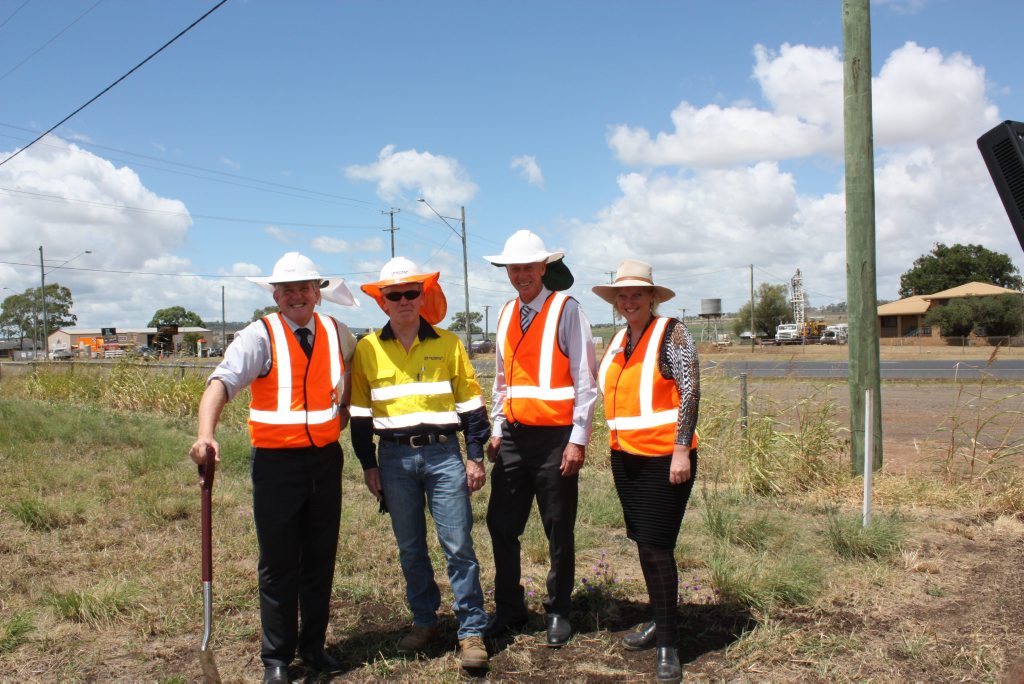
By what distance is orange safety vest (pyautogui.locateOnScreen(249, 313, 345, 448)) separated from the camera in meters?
3.79

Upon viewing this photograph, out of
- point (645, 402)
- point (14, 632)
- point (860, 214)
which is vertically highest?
point (860, 214)

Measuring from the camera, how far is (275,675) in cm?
379

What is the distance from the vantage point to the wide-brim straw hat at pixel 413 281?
13.2 ft

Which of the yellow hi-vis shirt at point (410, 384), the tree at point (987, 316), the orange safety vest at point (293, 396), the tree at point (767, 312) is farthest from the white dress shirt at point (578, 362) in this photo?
the tree at point (767, 312)

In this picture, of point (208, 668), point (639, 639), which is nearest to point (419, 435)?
point (208, 668)

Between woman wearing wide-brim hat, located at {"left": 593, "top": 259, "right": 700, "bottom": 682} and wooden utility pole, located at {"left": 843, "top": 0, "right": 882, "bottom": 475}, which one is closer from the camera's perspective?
woman wearing wide-brim hat, located at {"left": 593, "top": 259, "right": 700, "bottom": 682}

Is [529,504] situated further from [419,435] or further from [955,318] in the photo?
→ [955,318]

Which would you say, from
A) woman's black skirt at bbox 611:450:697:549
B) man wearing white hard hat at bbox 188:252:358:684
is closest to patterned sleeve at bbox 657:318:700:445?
woman's black skirt at bbox 611:450:697:549

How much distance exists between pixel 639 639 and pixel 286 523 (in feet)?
6.26

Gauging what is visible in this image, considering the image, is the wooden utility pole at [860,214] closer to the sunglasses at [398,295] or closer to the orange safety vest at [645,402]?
the orange safety vest at [645,402]

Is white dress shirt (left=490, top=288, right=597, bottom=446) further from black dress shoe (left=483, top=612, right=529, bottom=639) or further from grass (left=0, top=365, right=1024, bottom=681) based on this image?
grass (left=0, top=365, right=1024, bottom=681)

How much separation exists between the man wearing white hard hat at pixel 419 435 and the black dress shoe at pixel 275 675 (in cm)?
60

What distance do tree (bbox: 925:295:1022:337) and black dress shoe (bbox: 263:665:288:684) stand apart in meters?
48.0

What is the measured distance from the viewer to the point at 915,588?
4859 millimetres
